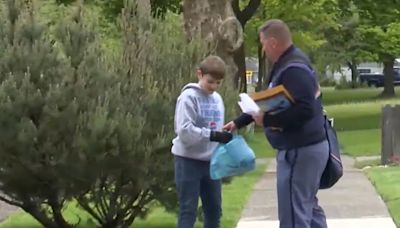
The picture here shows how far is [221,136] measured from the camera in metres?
7.35

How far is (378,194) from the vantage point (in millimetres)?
12891

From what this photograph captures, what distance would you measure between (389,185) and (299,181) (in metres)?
7.02

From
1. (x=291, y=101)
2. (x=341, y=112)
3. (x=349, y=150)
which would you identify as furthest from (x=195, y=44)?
(x=341, y=112)

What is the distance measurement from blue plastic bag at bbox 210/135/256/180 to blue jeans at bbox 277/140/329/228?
45 cm

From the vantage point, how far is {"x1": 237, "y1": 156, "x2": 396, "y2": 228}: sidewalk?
10357 mm

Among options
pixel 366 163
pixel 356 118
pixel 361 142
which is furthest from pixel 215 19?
pixel 356 118

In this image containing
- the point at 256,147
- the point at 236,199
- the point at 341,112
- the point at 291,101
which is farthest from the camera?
the point at 341,112

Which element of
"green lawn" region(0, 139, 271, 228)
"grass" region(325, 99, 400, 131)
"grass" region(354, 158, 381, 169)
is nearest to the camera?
"green lawn" region(0, 139, 271, 228)

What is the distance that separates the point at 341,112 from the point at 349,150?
758 inches

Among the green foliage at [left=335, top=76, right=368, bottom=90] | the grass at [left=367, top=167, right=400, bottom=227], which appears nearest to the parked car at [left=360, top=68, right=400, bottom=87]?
the green foliage at [left=335, top=76, right=368, bottom=90]

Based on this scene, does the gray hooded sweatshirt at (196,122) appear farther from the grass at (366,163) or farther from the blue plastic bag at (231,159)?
the grass at (366,163)

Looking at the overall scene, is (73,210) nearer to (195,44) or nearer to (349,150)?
(195,44)

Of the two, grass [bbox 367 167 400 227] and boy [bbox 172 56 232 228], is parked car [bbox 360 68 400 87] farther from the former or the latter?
boy [bbox 172 56 232 228]

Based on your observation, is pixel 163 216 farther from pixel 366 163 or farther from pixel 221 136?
pixel 366 163
